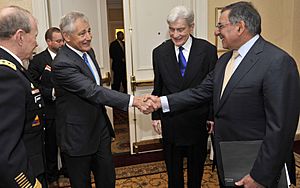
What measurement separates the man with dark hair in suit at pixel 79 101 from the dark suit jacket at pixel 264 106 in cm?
81

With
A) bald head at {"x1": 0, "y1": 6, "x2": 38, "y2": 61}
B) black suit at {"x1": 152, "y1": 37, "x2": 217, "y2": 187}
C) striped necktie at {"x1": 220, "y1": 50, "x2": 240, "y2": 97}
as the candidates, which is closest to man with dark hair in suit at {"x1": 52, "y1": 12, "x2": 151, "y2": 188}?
black suit at {"x1": 152, "y1": 37, "x2": 217, "y2": 187}

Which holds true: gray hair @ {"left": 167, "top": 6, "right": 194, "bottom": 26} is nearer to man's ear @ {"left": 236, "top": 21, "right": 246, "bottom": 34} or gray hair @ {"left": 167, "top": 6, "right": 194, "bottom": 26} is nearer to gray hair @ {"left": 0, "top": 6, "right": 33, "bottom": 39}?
man's ear @ {"left": 236, "top": 21, "right": 246, "bottom": 34}

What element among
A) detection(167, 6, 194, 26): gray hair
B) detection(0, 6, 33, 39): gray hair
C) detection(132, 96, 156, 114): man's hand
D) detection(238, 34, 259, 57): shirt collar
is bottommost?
detection(132, 96, 156, 114): man's hand

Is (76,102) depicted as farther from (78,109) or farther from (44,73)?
(44,73)

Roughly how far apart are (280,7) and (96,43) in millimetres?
2525

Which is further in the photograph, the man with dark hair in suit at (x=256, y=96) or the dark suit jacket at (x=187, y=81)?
the dark suit jacket at (x=187, y=81)

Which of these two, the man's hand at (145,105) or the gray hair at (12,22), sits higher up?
the gray hair at (12,22)

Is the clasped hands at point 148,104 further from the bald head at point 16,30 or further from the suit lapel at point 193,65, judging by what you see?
the bald head at point 16,30

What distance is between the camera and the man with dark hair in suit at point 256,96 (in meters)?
1.61

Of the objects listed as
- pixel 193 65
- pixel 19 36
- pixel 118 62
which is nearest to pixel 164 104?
pixel 193 65

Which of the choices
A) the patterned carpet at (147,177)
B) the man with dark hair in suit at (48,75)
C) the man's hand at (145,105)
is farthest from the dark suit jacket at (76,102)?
the patterned carpet at (147,177)

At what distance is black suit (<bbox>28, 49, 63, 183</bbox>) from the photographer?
3.26 meters

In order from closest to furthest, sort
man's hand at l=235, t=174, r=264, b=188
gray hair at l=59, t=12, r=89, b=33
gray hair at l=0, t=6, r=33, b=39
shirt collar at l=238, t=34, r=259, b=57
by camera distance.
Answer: gray hair at l=0, t=6, r=33, b=39 < man's hand at l=235, t=174, r=264, b=188 < shirt collar at l=238, t=34, r=259, b=57 < gray hair at l=59, t=12, r=89, b=33

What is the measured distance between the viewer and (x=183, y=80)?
8.03 feet
